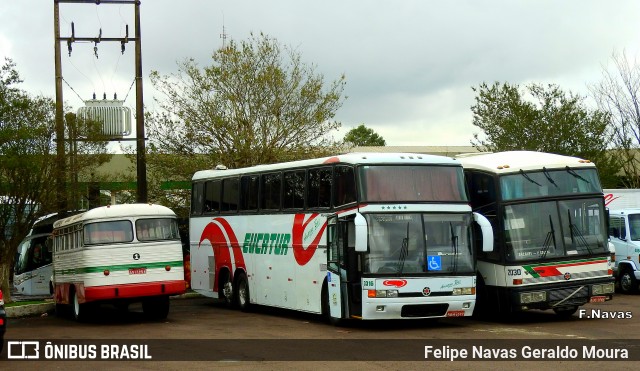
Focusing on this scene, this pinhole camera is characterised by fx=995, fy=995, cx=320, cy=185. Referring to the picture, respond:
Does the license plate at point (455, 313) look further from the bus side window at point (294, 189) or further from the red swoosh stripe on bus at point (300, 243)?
the bus side window at point (294, 189)

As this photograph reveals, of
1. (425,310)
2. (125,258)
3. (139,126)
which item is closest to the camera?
(425,310)

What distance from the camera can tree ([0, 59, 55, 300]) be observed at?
27.1 metres

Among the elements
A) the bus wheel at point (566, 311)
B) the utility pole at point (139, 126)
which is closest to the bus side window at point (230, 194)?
the utility pole at point (139, 126)

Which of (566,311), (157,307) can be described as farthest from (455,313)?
(157,307)

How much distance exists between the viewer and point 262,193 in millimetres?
24141

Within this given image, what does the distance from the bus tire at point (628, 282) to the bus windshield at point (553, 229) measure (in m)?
8.77

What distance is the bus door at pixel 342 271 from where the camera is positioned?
19.1m

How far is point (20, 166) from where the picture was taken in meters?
27.3

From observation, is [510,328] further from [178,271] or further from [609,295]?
[178,271]

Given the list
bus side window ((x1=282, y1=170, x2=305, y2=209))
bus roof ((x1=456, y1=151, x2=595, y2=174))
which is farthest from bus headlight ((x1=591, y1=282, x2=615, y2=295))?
bus side window ((x1=282, y1=170, x2=305, y2=209))

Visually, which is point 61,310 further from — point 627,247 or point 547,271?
point 627,247

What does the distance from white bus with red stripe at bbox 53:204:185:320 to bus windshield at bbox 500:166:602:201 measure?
7850 millimetres

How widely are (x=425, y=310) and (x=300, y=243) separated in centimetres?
398

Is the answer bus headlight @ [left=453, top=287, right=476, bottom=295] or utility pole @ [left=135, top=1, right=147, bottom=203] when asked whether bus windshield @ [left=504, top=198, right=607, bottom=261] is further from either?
utility pole @ [left=135, top=1, right=147, bottom=203]
